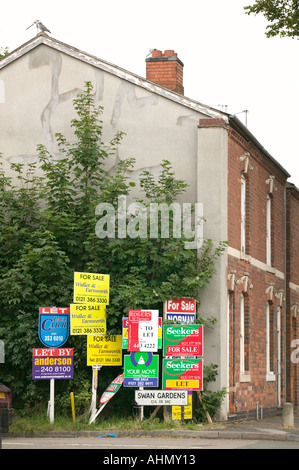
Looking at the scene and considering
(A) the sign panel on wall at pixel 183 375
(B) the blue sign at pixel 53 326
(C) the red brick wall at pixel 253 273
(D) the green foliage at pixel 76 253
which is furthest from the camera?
(C) the red brick wall at pixel 253 273

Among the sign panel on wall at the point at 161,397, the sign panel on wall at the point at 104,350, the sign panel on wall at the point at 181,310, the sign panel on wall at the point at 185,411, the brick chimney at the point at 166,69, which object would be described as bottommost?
the sign panel on wall at the point at 185,411

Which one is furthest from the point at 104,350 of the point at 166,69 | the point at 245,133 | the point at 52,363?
the point at 166,69

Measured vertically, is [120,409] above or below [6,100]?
below

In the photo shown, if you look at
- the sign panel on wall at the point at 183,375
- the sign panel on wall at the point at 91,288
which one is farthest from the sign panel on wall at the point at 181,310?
the sign panel on wall at the point at 91,288

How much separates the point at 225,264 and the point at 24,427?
244 inches

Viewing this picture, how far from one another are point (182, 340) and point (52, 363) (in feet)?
9.41

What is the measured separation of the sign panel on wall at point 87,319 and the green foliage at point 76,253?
0.75ft

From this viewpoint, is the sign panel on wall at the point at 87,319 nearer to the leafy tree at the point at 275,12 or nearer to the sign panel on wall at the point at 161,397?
the sign panel on wall at the point at 161,397

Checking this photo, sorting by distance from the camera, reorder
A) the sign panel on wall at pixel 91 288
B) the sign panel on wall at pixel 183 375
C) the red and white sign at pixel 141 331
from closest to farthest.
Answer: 1. the sign panel on wall at pixel 91 288
2. the red and white sign at pixel 141 331
3. the sign panel on wall at pixel 183 375

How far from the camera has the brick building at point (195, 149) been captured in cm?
2133

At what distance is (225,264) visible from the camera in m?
21.4

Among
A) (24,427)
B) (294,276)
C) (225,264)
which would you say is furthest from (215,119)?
(294,276)

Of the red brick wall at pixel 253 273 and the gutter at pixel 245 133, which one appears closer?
the gutter at pixel 245 133
